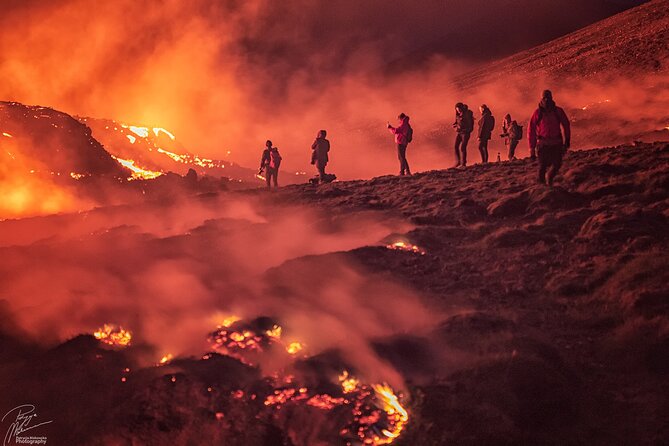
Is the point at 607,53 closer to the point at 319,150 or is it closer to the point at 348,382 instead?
the point at 319,150

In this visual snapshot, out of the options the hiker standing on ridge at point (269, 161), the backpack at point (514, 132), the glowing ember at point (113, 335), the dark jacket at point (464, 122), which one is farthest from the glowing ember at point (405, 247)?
the backpack at point (514, 132)

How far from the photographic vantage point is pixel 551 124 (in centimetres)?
1089

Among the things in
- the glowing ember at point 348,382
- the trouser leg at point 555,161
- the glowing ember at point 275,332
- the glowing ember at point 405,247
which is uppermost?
the trouser leg at point 555,161

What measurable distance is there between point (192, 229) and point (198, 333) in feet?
21.6

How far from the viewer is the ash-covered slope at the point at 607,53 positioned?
165 ft

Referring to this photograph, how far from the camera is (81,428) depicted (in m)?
5.66

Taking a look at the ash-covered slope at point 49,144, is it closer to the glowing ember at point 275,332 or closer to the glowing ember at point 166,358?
the glowing ember at point 166,358

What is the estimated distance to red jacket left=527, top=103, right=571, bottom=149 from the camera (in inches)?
425

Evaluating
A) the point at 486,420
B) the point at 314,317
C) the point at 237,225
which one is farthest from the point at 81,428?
the point at 237,225

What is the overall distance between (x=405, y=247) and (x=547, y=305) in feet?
10.6

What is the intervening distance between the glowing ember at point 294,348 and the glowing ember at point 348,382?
860 millimetres

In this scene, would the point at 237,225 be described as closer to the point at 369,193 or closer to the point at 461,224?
the point at 369,193

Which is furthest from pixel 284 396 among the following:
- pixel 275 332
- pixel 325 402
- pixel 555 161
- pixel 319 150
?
pixel 319 150

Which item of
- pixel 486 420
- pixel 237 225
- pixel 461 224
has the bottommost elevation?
pixel 486 420
